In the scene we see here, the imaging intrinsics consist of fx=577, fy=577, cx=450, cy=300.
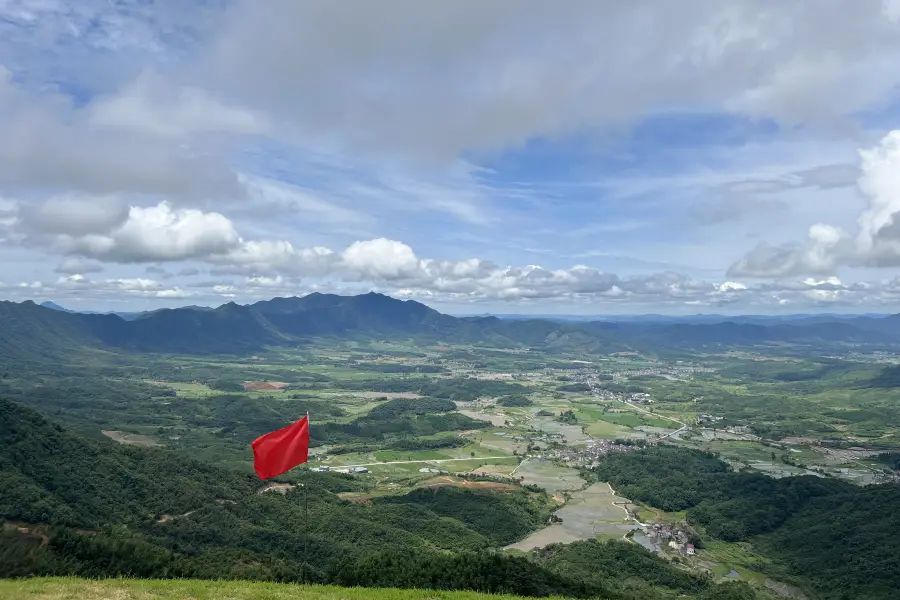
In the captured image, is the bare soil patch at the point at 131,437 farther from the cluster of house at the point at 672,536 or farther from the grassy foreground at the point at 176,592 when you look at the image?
the grassy foreground at the point at 176,592

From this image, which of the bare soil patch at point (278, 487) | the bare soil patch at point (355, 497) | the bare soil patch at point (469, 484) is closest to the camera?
the bare soil patch at point (278, 487)

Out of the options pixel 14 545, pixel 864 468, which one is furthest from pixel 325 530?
pixel 864 468

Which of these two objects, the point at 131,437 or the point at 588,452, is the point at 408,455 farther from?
the point at 131,437

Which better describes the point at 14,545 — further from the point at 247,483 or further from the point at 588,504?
the point at 588,504

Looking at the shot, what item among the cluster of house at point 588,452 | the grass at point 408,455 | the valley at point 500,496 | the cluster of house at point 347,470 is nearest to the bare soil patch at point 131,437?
the valley at point 500,496

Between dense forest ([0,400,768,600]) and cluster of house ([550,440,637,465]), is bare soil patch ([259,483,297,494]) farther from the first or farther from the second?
cluster of house ([550,440,637,465])

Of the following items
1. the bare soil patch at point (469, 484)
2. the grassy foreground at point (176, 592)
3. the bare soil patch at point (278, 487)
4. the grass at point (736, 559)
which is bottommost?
the grass at point (736, 559)
